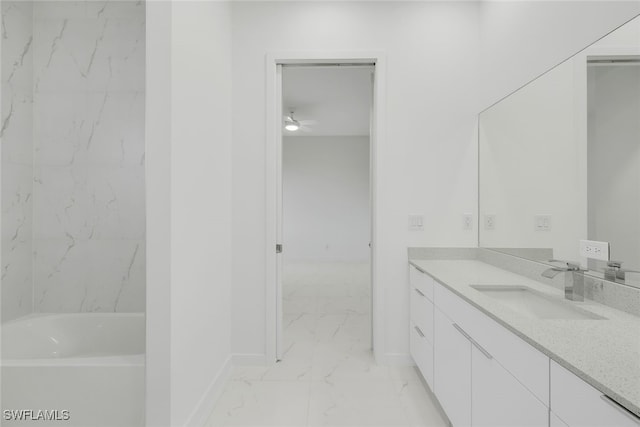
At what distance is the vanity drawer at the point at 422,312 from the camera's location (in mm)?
1924

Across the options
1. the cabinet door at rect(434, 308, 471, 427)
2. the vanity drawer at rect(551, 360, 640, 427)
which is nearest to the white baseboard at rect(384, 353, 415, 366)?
the cabinet door at rect(434, 308, 471, 427)

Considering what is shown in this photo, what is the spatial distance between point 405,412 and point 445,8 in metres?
2.88

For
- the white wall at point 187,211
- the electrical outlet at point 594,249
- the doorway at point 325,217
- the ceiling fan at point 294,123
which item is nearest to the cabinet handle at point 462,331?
the electrical outlet at point 594,249

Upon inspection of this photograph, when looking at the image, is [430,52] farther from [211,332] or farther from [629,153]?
[211,332]

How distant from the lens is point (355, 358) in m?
2.51

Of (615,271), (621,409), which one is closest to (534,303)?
(615,271)

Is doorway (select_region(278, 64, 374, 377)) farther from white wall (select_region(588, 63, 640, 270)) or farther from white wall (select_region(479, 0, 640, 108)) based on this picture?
white wall (select_region(588, 63, 640, 270))

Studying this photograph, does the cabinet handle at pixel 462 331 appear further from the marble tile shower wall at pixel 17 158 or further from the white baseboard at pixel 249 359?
the marble tile shower wall at pixel 17 158

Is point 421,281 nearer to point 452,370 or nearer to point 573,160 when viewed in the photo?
point 452,370

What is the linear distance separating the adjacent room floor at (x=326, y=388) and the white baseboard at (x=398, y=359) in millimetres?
44

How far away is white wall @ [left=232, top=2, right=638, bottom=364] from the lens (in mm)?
2402

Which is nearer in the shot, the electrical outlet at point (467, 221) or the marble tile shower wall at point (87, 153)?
the marble tile shower wall at point (87, 153)

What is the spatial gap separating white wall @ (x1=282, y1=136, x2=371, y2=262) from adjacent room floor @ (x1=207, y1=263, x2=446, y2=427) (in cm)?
411

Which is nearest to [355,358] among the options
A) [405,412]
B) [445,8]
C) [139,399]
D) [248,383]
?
[405,412]
